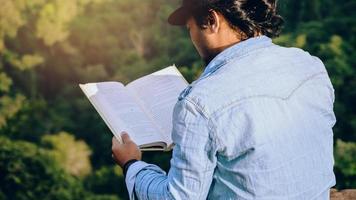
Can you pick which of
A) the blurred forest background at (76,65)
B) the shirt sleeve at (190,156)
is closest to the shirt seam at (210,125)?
the shirt sleeve at (190,156)

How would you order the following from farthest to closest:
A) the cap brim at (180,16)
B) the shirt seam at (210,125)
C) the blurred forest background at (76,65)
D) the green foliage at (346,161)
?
1. the blurred forest background at (76,65)
2. the green foliage at (346,161)
3. the cap brim at (180,16)
4. the shirt seam at (210,125)

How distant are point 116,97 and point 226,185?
1.18ft

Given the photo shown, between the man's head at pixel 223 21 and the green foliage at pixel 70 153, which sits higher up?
the man's head at pixel 223 21

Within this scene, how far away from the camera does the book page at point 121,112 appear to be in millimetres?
942

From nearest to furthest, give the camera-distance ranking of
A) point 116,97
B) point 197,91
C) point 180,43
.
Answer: point 197,91 < point 116,97 < point 180,43

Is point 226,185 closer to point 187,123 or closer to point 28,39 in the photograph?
point 187,123

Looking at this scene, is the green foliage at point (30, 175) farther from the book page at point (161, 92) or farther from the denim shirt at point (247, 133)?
the denim shirt at point (247, 133)

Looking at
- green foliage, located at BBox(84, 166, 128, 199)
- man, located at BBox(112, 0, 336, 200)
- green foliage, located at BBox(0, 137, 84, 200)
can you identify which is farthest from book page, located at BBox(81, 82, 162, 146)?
green foliage, located at BBox(0, 137, 84, 200)

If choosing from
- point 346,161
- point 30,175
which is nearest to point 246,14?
point 346,161

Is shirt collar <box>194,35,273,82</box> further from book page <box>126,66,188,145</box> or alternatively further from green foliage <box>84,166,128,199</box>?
green foliage <box>84,166,128,199</box>

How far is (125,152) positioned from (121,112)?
0.14 metres

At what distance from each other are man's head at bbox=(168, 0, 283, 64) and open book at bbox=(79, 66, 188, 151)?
0.22 meters

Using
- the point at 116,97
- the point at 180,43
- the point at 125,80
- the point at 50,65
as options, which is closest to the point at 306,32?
the point at 180,43

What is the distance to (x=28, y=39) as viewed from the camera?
15.9 ft
